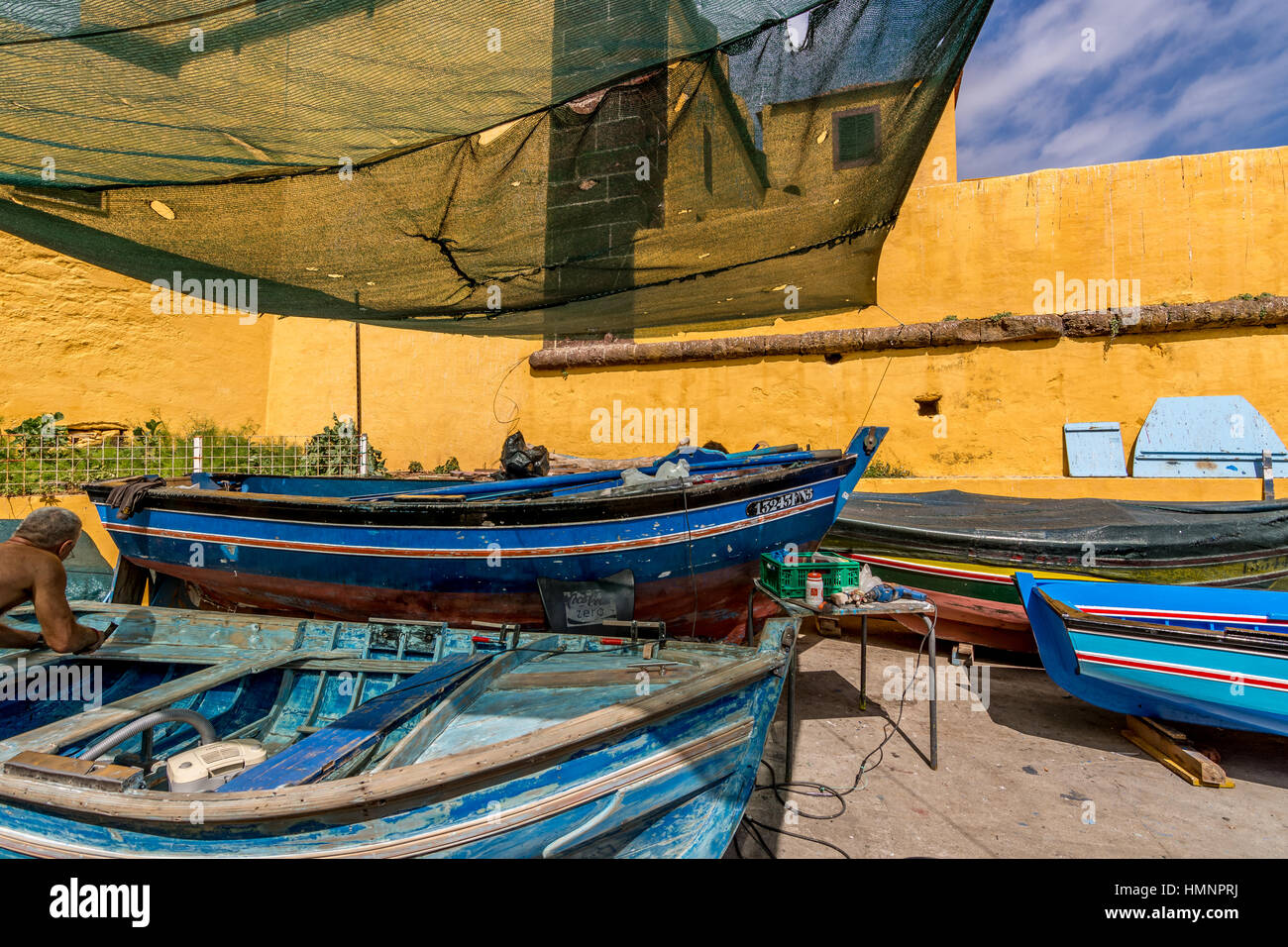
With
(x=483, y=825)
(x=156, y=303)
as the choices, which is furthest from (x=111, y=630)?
(x=156, y=303)

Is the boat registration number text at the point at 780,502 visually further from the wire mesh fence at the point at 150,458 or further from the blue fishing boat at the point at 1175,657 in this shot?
the wire mesh fence at the point at 150,458

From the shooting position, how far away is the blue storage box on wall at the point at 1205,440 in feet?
23.1

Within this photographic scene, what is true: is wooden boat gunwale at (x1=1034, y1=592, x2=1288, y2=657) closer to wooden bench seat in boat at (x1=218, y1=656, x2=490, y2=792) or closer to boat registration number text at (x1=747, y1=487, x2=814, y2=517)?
boat registration number text at (x1=747, y1=487, x2=814, y2=517)

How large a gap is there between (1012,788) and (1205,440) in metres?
6.55

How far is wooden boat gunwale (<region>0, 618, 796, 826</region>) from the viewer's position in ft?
6.25

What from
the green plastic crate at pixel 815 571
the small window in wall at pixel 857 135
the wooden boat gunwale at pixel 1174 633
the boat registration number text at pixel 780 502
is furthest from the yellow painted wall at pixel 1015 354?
the green plastic crate at pixel 815 571

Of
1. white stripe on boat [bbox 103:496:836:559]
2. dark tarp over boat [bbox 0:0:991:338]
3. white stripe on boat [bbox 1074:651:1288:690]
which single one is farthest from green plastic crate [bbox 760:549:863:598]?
dark tarp over boat [bbox 0:0:991:338]

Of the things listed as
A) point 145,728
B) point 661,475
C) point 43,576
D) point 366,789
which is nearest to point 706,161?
point 661,475

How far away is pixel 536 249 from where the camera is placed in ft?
16.0

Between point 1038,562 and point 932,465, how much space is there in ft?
11.3

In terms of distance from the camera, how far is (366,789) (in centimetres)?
190

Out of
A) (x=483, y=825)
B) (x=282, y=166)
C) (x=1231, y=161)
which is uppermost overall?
(x=1231, y=161)
